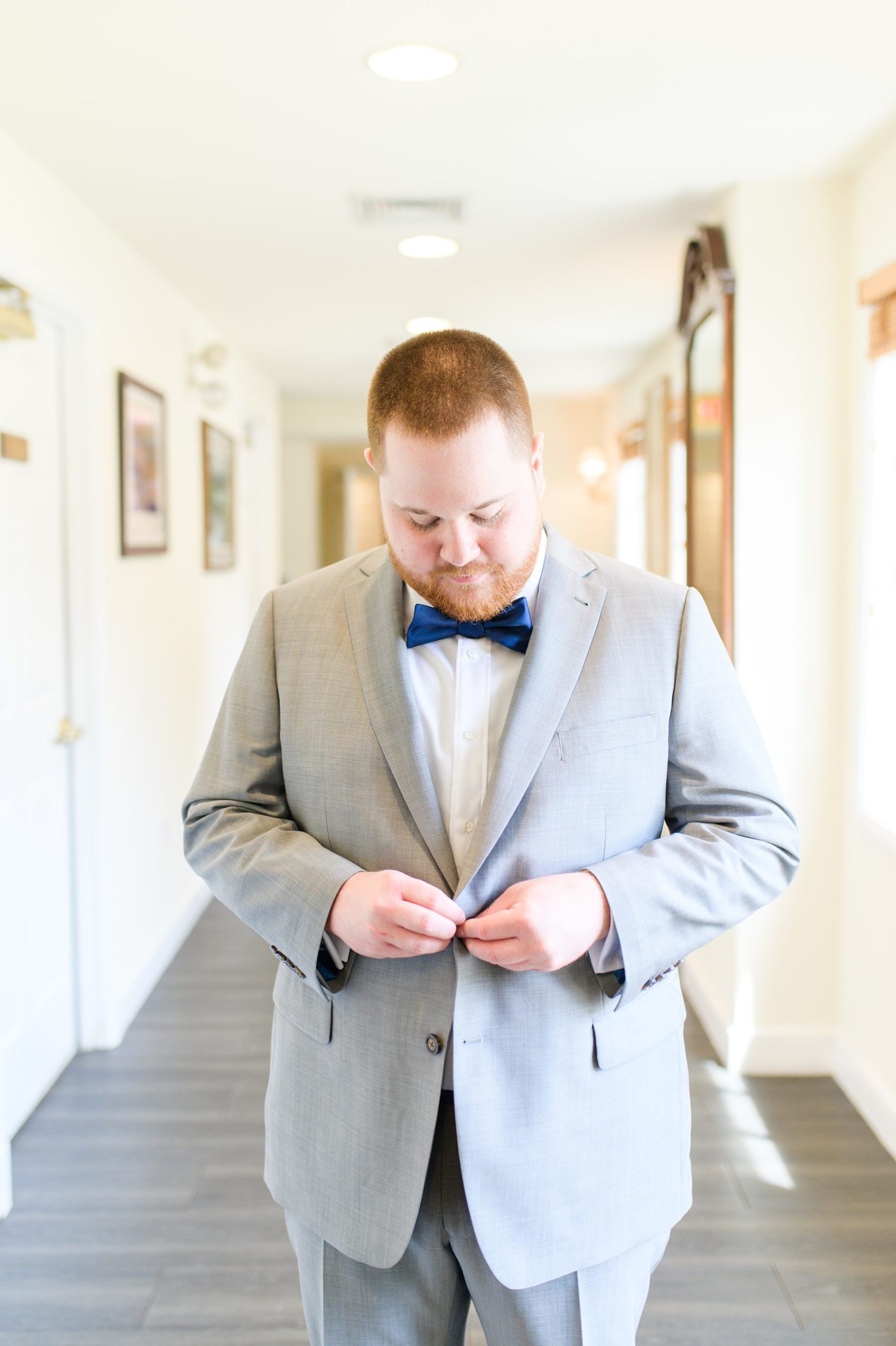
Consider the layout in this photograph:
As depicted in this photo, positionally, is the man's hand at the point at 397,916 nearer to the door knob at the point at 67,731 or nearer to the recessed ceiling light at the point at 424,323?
the door knob at the point at 67,731

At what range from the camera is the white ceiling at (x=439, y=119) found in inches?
83.4

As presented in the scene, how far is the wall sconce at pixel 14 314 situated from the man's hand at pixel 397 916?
205cm

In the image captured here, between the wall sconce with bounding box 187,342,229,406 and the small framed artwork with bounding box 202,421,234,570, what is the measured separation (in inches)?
7.8

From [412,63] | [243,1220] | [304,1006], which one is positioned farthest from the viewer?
[243,1220]

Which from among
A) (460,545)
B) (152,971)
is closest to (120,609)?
(152,971)

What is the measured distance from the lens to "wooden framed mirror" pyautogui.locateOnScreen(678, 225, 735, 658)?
127 inches

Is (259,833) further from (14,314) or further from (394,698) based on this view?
(14,314)

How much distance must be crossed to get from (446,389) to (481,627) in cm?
26

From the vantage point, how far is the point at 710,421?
3.49 metres

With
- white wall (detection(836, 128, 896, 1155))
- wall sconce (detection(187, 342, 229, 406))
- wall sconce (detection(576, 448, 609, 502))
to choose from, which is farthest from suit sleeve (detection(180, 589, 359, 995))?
wall sconce (detection(576, 448, 609, 502))

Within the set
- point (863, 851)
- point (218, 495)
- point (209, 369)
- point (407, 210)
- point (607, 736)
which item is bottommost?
point (863, 851)

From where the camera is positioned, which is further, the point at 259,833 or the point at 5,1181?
the point at 5,1181

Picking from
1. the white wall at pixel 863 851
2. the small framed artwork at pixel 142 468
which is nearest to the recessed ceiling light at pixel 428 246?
the small framed artwork at pixel 142 468

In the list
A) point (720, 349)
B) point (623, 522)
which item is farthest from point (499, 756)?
point (623, 522)
